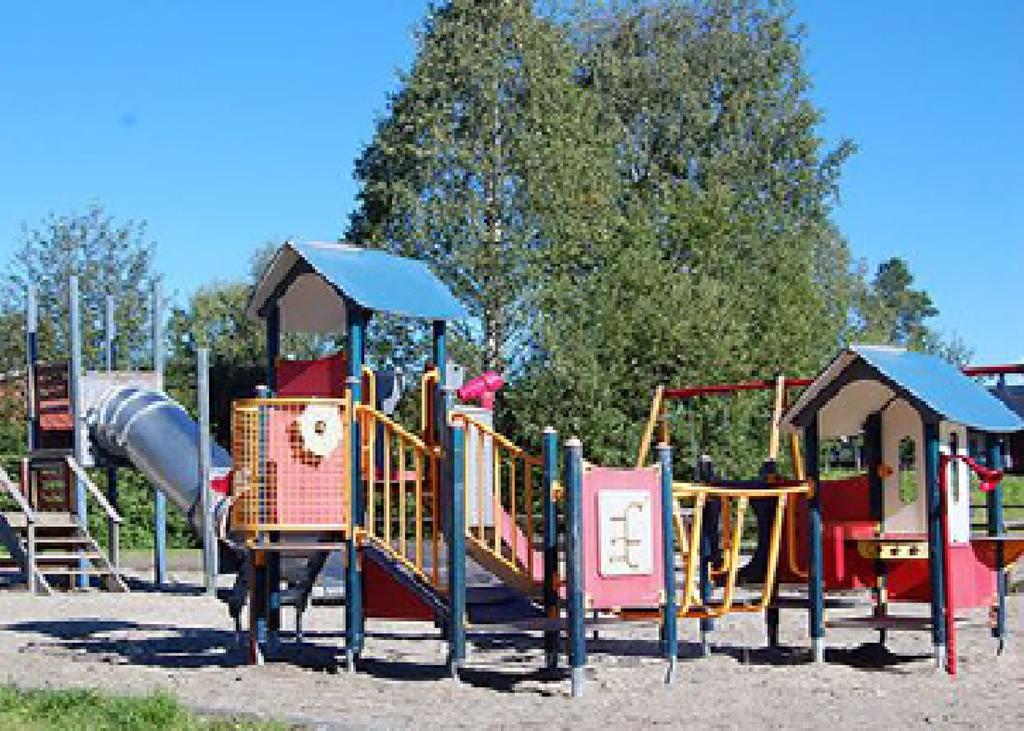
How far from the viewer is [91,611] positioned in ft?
60.2

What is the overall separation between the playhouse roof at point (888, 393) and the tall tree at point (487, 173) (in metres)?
20.0

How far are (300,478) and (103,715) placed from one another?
3.87 metres

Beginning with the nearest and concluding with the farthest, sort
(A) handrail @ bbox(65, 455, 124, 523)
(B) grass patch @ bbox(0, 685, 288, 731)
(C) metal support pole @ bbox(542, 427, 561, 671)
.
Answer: (B) grass patch @ bbox(0, 685, 288, 731)
(C) metal support pole @ bbox(542, 427, 561, 671)
(A) handrail @ bbox(65, 455, 124, 523)

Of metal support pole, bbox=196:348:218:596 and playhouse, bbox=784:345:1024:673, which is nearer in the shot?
playhouse, bbox=784:345:1024:673

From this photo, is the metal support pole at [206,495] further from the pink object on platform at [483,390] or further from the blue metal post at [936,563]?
the blue metal post at [936,563]

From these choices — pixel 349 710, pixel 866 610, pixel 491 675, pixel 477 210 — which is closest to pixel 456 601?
pixel 491 675

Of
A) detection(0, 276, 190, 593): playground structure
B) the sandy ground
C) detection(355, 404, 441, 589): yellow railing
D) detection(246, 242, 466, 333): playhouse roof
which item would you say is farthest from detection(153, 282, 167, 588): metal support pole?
detection(355, 404, 441, 589): yellow railing

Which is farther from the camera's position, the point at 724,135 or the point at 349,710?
the point at 724,135

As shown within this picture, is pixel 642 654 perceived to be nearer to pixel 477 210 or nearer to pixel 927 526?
pixel 927 526

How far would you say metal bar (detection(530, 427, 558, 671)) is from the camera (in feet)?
38.5

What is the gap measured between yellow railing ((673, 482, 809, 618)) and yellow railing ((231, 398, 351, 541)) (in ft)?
8.55

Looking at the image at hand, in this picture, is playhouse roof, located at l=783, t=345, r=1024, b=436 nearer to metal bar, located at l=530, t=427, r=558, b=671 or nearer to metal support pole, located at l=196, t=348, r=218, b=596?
metal bar, located at l=530, t=427, r=558, b=671

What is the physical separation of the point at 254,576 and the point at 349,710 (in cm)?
321

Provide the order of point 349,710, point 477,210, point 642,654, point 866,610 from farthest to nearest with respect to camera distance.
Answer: point 477,210 < point 866,610 < point 642,654 < point 349,710
